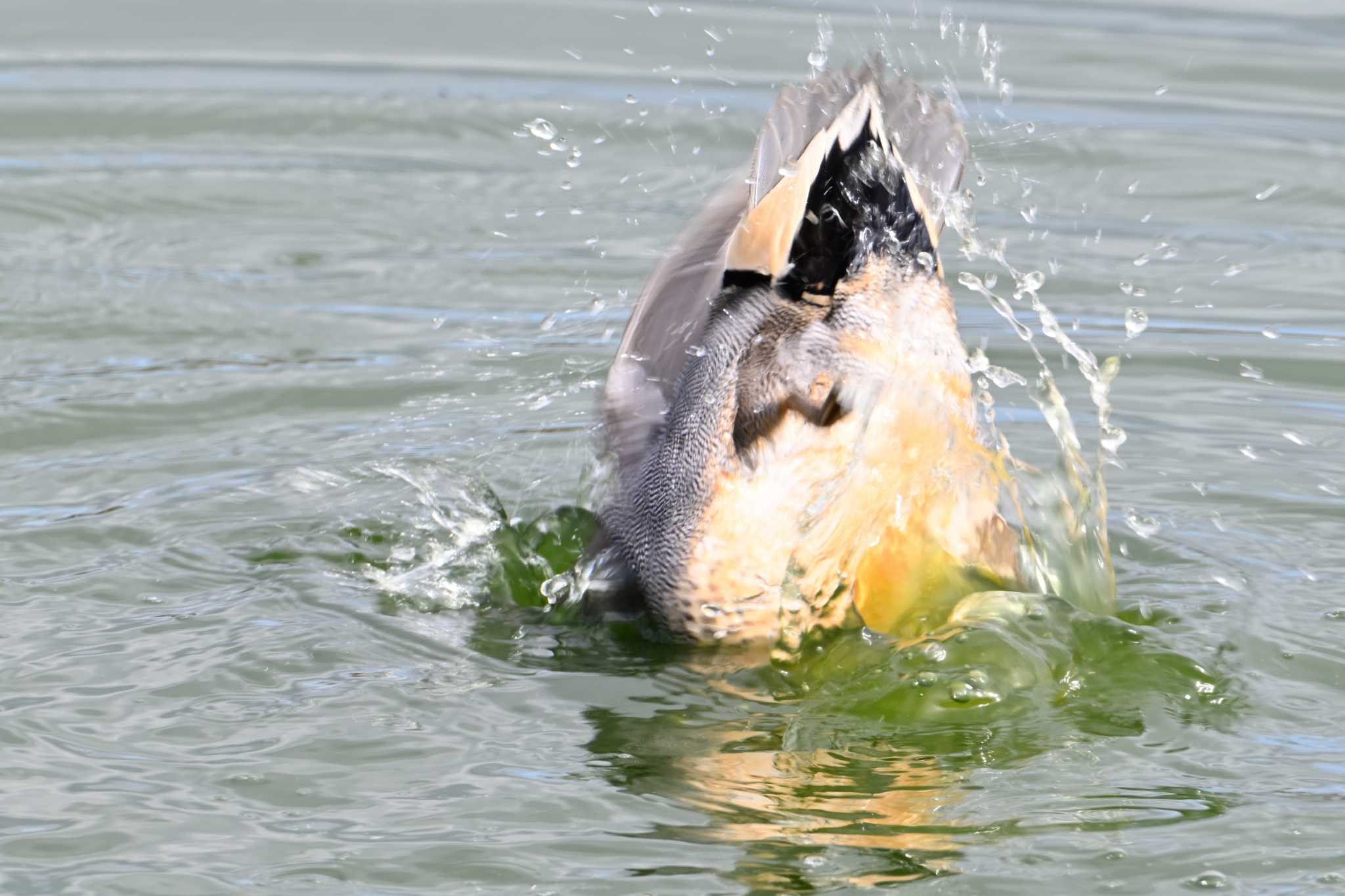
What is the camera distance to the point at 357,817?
3.71m

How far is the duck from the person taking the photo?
14.3 feet

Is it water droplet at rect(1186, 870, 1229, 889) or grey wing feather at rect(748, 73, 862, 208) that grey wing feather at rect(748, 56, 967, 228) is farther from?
water droplet at rect(1186, 870, 1229, 889)

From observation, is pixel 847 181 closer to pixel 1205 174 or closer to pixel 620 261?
pixel 620 261

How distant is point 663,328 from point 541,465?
3.85ft

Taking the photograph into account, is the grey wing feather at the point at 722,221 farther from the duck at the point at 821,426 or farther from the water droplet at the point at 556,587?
the water droplet at the point at 556,587

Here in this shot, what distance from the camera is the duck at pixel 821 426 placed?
14.3 feet

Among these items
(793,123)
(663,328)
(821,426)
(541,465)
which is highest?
(793,123)

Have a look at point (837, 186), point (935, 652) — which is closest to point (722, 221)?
point (837, 186)

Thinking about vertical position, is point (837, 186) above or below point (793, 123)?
below

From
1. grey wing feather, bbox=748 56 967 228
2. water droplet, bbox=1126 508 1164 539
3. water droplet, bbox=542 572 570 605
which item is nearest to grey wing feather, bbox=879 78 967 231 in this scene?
grey wing feather, bbox=748 56 967 228

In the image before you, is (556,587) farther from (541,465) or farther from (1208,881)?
(1208,881)

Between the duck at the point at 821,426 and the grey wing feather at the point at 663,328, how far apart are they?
0.14 meters

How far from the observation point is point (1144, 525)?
534cm

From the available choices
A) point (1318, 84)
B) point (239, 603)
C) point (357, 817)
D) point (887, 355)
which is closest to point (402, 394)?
point (239, 603)
